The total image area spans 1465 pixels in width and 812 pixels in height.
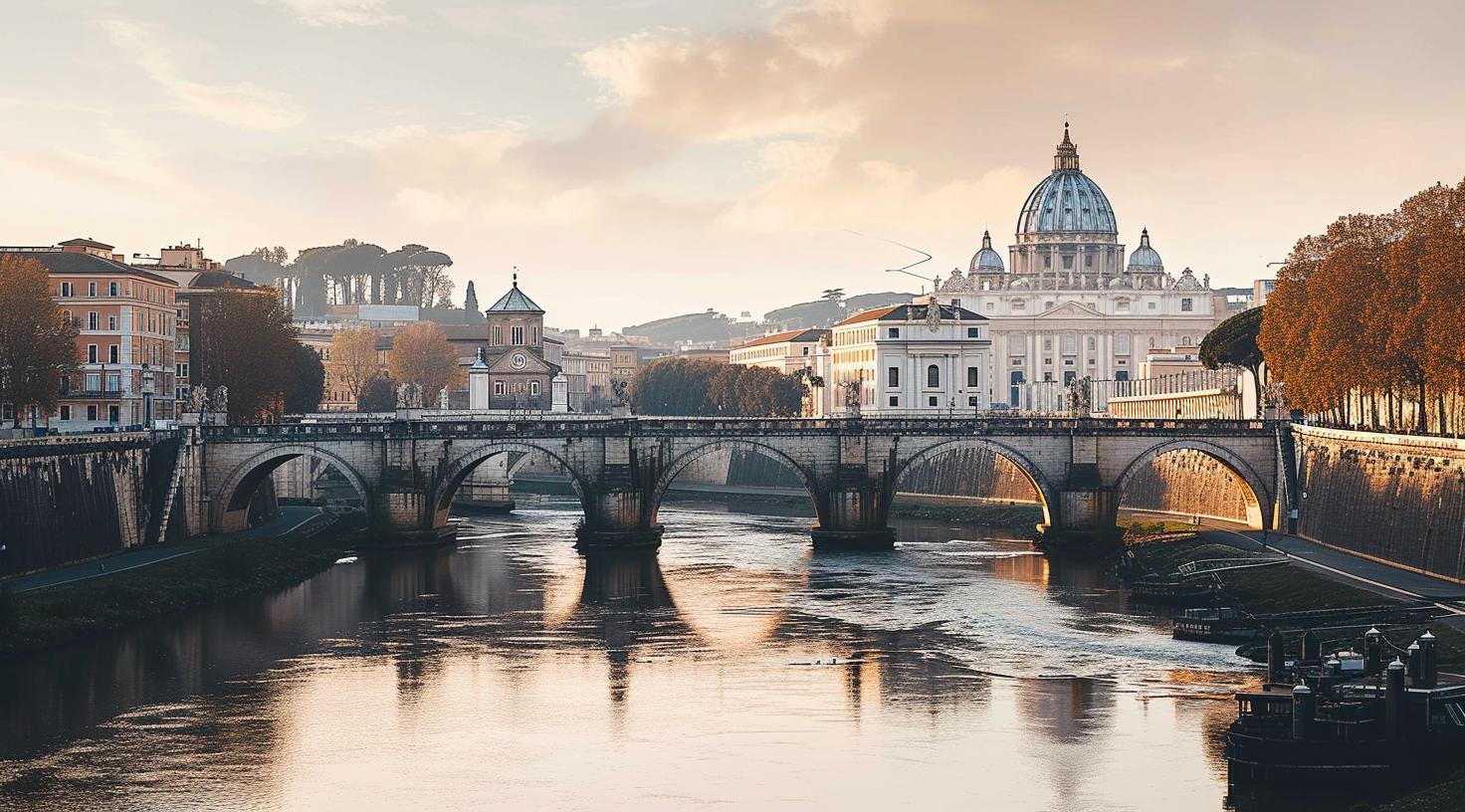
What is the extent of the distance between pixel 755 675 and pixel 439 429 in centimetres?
4524

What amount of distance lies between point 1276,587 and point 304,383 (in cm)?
8769

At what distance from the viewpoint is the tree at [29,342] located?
3531 inches

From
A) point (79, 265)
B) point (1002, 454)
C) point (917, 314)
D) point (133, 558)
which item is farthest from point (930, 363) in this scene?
point (133, 558)

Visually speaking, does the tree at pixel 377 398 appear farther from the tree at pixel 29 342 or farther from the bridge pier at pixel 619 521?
the tree at pixel 29 342

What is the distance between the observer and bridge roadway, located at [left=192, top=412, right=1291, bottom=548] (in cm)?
10162

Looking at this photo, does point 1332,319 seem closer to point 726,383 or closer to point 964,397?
point 964,397

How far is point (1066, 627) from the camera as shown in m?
71.6

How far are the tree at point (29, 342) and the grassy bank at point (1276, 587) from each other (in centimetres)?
5214

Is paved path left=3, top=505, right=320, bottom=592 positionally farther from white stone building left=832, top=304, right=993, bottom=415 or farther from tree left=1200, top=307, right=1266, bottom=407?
white stone building left=832, top=304, right=993, bottom=415

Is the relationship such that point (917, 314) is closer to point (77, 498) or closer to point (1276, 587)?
point (1276, 587)

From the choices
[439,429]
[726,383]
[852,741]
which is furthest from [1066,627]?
[726,383]

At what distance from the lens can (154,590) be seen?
249ft

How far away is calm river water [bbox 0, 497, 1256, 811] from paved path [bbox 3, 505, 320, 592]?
5.40 meters

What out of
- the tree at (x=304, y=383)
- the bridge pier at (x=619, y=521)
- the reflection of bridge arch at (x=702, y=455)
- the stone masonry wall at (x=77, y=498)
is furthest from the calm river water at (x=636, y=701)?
the tree at (x=304, y=383)
